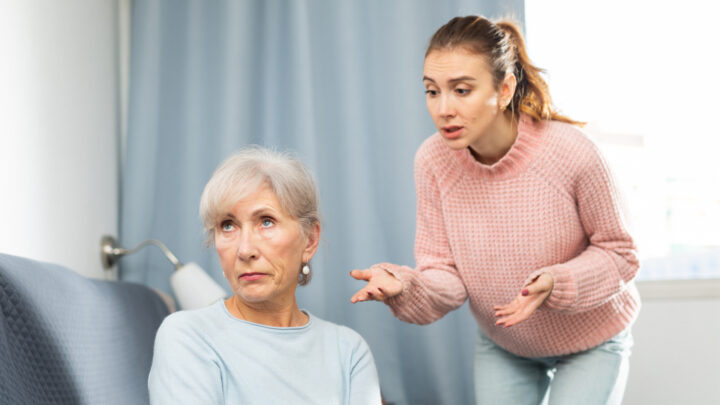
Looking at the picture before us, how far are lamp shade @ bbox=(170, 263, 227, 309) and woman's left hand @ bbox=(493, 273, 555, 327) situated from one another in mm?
1212

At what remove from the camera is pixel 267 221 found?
4.59 feet

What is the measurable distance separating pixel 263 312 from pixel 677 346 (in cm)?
175

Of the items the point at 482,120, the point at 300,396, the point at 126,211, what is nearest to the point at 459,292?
the point at 482,120

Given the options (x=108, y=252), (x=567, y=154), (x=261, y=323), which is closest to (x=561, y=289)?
(x=567, y=154)

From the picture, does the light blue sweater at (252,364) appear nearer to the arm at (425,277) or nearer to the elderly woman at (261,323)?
the elderly woman at (261,323)

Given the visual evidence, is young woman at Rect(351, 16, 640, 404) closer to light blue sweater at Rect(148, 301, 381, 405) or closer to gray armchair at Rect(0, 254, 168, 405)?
light blue sweater at Rect(148, 301, 381, 405)

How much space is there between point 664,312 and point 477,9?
1320mm

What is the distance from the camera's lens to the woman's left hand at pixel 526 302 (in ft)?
4.58

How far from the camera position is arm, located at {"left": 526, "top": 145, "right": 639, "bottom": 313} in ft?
5.07

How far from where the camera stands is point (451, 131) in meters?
1.58

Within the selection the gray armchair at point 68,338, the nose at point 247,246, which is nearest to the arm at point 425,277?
the nose at point 247,246

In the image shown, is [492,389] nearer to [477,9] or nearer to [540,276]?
[540,276]

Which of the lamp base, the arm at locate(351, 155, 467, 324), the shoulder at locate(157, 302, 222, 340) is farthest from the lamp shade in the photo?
the shoulder at locate(157, 302, 222, 340)

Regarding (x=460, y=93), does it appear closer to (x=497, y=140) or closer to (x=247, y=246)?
(x=497, y=140)
